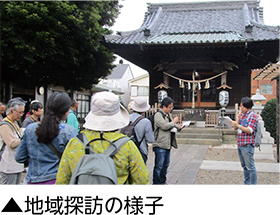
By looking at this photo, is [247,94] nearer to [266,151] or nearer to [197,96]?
[197,96]

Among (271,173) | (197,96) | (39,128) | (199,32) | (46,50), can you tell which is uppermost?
(199,32)

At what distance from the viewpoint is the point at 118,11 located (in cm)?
1456

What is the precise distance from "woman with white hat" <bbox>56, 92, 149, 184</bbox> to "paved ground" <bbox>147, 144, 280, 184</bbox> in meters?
3.51

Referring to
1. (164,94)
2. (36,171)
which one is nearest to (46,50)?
(164,94)

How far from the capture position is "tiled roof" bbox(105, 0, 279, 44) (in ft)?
32.1

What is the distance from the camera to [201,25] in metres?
12.0

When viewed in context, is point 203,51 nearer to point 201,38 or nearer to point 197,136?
point 201,38

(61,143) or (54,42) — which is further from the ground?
(54,42)

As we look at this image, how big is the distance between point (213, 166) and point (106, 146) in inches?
215

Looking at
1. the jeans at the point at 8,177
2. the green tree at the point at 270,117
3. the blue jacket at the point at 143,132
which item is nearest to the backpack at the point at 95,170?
the blue jacket at the point at 143,132

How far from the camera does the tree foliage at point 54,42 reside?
848 cm

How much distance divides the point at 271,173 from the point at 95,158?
563 cm

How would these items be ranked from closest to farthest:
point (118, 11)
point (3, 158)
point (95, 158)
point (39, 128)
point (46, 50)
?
point (95, 158), point (39, 128), point (3, 158), point (46, 50), point (118, 11)

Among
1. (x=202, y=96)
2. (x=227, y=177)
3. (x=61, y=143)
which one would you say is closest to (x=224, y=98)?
(x=202, y=96)
